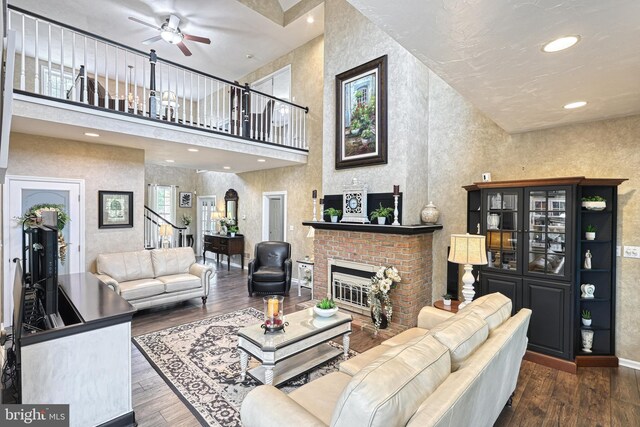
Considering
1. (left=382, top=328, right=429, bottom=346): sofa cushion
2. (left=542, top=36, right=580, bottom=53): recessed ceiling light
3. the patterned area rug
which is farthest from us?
(left=382, top=328, right=429, bottom=346): sofa cushion

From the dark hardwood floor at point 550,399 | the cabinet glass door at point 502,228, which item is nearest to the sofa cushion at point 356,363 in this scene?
the dark hardwood floor at point 550,399

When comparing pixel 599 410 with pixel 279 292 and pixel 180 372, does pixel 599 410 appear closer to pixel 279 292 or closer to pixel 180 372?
pixel 180 372

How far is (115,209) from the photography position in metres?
5.32

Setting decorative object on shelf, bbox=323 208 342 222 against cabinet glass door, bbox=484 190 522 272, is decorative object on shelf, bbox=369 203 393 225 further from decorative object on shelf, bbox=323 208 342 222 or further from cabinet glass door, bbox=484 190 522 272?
cabinet glass door, bbox=484 190 522 272

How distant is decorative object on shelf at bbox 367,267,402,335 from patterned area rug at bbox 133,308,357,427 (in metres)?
0.73

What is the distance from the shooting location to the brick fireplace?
3.98m

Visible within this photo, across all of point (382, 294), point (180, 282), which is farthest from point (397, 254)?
point (180, 282)

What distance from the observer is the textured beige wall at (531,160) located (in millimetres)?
3080

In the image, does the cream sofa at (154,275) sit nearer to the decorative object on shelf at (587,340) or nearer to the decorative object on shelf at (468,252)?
the decorative object on shelf at (468,252)

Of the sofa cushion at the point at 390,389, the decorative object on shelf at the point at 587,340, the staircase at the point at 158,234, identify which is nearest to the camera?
the sofa cushion at the point at 390,389

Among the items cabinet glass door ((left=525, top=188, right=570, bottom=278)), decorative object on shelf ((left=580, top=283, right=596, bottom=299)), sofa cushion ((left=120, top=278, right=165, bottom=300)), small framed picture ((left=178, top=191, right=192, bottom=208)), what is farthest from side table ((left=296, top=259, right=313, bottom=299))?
small framed picture ((left=178, top=191, right=192, bottom=208))

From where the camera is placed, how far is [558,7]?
1431 millimetres

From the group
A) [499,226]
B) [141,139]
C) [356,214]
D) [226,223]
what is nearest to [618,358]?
[499,226]

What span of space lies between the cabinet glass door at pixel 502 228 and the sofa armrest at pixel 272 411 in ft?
9.88
